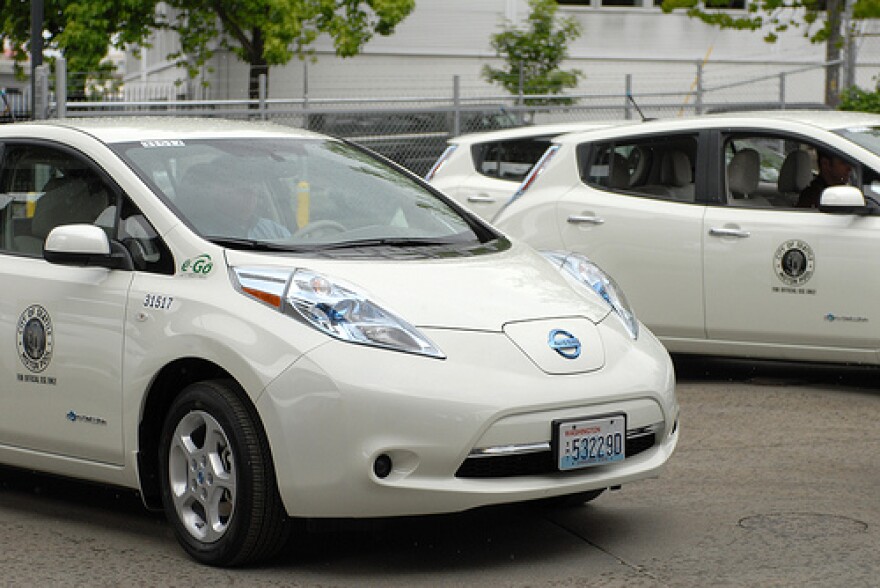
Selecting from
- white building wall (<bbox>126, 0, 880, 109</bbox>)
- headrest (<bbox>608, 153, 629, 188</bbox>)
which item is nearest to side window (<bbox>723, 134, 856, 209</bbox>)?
headrest (<bbox>608, 153, 629, 188</bbox>)

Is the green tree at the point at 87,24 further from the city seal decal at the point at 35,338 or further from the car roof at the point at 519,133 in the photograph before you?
the city seal decal at the point at 35,338

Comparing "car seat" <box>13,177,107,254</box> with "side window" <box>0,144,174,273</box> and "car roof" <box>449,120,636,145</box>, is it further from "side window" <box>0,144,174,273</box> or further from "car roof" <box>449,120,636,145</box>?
"car roof" <box>449,120,636,145</box>

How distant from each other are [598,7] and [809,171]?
30.0m

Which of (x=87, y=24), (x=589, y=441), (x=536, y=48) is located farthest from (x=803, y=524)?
(x=87, y=24)

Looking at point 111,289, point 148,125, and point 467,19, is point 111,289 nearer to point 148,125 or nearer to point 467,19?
point 148,125

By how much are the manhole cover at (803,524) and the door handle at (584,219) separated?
399 centimetres

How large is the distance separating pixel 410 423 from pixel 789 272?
4.71m

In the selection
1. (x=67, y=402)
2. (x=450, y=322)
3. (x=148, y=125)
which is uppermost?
(x=148, y=125)

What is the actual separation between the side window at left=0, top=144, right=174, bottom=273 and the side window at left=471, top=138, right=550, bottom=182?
6.60 metres

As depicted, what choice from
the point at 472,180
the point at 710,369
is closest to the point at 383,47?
the point at 472,180

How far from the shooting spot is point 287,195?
249 inches

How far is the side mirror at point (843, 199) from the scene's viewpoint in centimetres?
908

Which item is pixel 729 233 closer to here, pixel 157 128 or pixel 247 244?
pixel 157 128

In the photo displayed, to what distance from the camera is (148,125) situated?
21.9 ft
